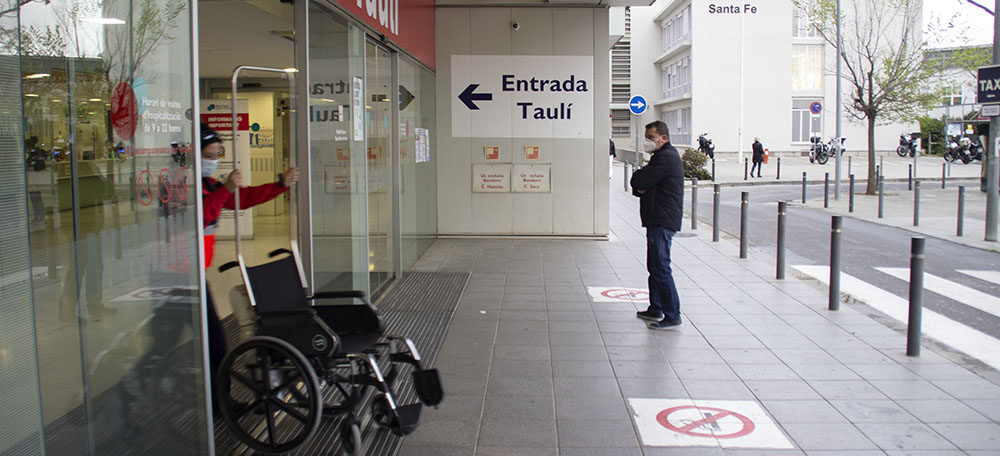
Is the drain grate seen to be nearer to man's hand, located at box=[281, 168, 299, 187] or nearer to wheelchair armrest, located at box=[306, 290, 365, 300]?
wheelchair armrest, located at box=[306, 290, 365, 300]

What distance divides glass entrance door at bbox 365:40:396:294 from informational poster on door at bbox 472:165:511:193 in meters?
3.85

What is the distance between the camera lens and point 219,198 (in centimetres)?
468

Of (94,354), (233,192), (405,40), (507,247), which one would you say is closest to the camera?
(94,354)

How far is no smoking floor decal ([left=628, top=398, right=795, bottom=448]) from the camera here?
454 cm

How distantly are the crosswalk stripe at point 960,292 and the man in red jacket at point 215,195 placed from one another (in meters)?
7.41

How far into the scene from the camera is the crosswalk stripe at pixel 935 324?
22.5ft

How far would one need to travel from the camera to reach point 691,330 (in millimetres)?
7203

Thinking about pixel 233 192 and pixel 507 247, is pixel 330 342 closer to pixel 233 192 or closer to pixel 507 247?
pixel 233 192

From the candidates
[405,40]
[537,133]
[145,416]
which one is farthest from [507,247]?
[145,416]

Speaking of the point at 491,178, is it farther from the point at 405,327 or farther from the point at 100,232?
the point at 100,232

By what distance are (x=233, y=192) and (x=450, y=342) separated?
8.61ft

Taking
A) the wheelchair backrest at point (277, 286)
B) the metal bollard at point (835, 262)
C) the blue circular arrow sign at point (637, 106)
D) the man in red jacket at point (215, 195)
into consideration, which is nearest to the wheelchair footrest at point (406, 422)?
the wheelchair backrest at point (277, 286)

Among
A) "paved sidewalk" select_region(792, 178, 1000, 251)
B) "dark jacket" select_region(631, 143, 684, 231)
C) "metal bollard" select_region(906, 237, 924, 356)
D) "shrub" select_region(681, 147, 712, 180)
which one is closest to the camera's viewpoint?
"metal bollard" select_region(906, 237, 924, 356)

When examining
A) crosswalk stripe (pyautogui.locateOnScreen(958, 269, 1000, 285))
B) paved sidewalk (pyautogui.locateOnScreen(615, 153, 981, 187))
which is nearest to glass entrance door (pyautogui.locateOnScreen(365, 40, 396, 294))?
crosswalk stripe (pyautogui.locateOnScreen(958, 269, 1000, 285))
